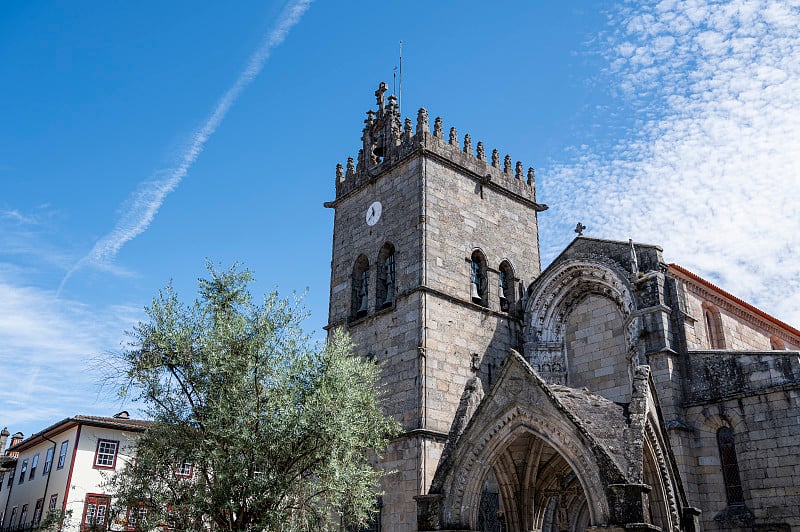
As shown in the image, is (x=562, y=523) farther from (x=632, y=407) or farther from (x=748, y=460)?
(x=632, y=407)

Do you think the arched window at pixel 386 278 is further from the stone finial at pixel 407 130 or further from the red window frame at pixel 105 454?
the red window frame at pixel 105 454

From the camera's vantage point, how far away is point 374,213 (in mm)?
24562

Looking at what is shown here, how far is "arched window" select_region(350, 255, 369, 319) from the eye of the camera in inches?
944

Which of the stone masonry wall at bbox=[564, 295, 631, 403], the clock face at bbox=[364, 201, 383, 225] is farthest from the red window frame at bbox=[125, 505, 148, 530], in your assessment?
the stone masonry wall at bbox=[564, 295, 631, 403]

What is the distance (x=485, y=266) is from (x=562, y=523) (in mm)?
8506

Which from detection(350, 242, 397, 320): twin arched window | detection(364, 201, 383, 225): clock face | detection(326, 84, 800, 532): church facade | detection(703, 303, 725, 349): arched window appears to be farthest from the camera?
detection(364, 201, 383, 225): clock face

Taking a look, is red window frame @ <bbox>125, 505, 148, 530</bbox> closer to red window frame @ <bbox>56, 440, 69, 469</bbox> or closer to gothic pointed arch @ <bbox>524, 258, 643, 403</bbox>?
gothic pointed arch @ <bbox>524, 258, 643, 403</bbox>

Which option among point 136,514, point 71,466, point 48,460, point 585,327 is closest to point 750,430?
point 585,327

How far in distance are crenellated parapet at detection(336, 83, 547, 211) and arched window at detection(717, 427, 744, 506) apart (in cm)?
1108

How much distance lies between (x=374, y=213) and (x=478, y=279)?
4292 mm

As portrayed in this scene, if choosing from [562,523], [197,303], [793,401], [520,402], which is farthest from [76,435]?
[793,401]

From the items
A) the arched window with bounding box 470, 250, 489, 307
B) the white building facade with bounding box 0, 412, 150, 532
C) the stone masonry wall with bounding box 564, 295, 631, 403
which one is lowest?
the white building facade with bounding box 0, 412, 150, 532

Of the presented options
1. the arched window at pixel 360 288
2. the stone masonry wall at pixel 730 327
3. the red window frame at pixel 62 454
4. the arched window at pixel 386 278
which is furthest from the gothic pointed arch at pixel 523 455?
the red window frame at pixel 62 454

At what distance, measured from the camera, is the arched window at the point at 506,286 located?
23656 millimetres
